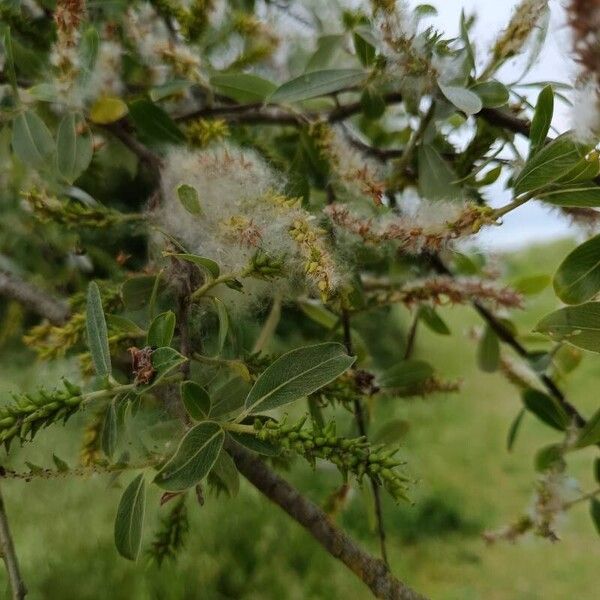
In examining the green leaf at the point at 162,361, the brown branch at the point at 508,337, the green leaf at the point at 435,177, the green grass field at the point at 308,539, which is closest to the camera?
the green leaf at the point at 162,361

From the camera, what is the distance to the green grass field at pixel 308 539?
0.63 metres

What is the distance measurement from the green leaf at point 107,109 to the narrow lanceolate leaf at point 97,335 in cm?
17

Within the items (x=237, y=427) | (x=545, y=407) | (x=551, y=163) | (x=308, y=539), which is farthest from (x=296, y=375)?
(x=308, y=539)

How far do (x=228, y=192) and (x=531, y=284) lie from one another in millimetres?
328

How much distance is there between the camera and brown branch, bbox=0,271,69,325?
41 centimetres

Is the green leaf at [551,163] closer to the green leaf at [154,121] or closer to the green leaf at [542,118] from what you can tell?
the green leaf at [542,118]

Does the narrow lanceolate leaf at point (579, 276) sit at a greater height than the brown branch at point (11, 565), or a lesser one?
greater

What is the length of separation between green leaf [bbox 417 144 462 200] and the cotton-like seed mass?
0.26ft

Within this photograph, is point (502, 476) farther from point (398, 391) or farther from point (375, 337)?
point (398, 391)

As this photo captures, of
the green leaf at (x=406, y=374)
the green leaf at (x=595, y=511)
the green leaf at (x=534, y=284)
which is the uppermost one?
the green leaf at (x=534, y=284)

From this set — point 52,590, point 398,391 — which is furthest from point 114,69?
point 52,590

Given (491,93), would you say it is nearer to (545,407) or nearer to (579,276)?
(579,276)

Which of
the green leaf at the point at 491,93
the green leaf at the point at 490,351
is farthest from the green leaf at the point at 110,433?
the green leaf at the point at 490,351

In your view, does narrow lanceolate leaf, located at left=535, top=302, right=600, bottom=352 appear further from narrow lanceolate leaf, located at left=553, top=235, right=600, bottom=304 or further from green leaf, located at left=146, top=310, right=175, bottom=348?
green leaf, located at left=146, top=310, right=175, bottom=348
